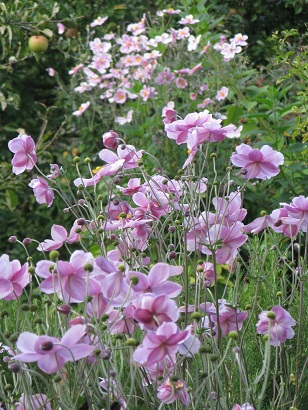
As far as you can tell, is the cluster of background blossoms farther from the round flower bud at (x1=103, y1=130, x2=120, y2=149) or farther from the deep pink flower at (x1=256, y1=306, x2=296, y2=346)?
the deep pink flower at (x1=256, y1=306, x2=296, y2=346)

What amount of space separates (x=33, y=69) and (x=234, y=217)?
485 cm

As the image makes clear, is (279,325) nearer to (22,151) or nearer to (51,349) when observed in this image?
(51,349)

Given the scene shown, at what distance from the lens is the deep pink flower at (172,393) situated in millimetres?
1340

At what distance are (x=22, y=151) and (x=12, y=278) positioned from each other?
1.36 ft

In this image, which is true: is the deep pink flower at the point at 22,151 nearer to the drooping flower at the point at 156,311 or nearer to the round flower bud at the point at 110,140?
the round flower bud at the point at 110,140

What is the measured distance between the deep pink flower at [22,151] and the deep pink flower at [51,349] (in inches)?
24.4

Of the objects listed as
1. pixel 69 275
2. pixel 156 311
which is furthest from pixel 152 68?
pixel 156 311

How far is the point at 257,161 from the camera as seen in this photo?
162 cm

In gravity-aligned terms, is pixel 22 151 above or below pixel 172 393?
above

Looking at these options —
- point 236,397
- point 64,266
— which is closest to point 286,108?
point 236,397

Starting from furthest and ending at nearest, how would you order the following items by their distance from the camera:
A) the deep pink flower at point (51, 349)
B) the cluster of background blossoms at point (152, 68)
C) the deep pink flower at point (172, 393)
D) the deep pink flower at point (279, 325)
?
the cluster of background blossoms at point (152, 68), the deep pink flower at point (279, 325), the deep pink flower at point (172, 393), the deep pink flower at point (51, 349)

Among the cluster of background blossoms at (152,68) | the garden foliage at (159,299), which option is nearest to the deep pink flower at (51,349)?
the garden foliage at (159,299)

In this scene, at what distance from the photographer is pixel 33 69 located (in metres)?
6.22

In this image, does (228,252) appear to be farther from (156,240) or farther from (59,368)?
(59,368)
